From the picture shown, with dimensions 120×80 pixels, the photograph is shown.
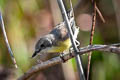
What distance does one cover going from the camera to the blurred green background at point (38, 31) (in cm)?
354

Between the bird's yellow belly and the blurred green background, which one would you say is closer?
the bird's yellow belly

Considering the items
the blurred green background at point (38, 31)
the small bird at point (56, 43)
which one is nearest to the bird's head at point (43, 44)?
the small bird at point (56, 43)

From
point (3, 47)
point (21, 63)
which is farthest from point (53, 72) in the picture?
point (3, 47)

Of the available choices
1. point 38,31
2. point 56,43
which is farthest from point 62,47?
point 38,31

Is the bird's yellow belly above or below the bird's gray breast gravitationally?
below

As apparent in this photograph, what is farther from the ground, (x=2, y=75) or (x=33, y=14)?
(x=33, y=14)

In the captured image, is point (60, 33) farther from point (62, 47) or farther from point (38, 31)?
point (38, 31)

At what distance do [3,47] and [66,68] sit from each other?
99cm

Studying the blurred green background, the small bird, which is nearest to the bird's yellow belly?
the small bird

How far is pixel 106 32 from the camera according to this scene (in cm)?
373

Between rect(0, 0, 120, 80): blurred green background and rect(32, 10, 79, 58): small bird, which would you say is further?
rect(0, 0, 120, 80): blurred green background

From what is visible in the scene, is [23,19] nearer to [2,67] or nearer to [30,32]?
[30,32]

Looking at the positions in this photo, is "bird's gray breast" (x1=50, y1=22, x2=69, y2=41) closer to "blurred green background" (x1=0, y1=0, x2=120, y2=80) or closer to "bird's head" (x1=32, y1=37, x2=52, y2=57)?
"bird's head" (x1=32, y1=37, x2=52, y2=57)

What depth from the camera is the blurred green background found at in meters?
3.54
